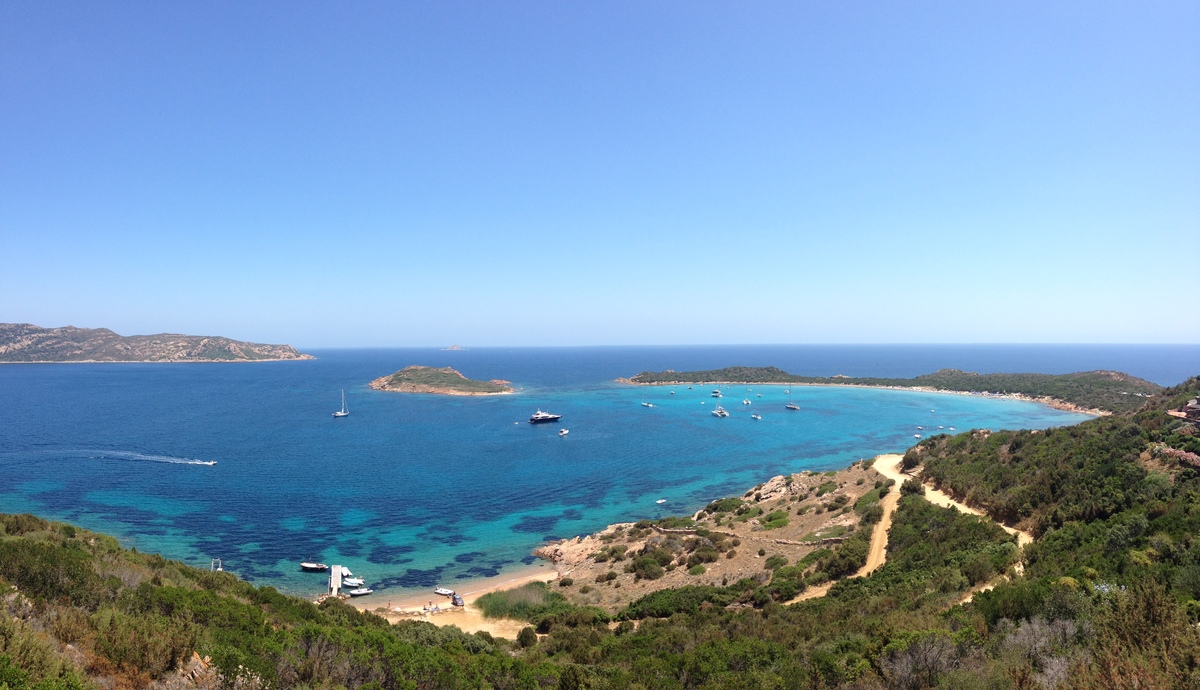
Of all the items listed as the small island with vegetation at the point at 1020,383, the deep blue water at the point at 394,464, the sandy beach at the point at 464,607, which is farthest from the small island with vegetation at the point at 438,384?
the sandy beach at the point at 464,607

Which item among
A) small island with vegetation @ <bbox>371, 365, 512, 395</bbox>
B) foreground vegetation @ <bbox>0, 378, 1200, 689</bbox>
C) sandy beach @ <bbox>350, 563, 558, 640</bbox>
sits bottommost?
sandy beach @ <bbox>350, 563, 558, 640</bbox>

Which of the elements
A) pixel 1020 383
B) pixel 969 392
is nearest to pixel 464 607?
pixel 969 392

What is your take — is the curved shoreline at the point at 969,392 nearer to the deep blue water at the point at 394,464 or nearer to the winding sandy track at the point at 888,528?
the deep blue water at the point at 394,464

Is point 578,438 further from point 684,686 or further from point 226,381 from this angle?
point 226,381

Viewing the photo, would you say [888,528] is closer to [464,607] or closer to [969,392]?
[464,607]

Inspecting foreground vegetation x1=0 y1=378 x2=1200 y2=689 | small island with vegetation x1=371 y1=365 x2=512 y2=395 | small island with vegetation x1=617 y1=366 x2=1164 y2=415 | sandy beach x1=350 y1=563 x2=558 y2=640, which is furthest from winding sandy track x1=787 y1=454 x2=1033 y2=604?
small island with vegetation x1=371 y1=365 x2=512 y2=395

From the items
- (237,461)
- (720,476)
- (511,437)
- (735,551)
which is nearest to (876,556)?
(735,551)

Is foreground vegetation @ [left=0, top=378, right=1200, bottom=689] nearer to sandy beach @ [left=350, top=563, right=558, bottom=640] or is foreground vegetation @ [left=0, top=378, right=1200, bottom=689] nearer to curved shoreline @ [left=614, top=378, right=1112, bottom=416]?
sandy beach @ [left=350, top=563, right=558, bottom=640]
